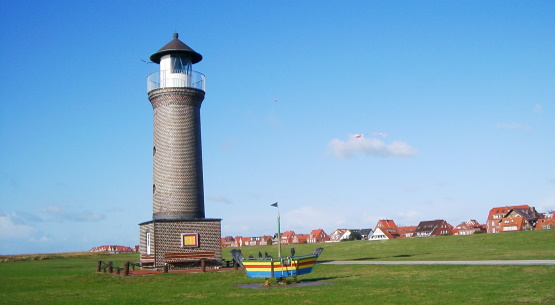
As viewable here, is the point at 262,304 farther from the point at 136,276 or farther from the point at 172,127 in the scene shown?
the point at 172,127

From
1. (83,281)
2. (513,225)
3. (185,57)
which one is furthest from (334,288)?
(513,225)

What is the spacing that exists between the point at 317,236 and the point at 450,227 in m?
51.5

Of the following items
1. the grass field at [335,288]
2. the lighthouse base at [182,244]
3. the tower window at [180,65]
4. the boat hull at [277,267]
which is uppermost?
the tower window at [180,65]

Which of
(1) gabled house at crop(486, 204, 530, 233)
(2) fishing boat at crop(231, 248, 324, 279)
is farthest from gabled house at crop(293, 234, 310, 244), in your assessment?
(2) fishing boat at crop(231, 248, 324, 279)

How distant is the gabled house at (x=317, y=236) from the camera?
625 feet

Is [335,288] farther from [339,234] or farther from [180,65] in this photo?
[339,234]

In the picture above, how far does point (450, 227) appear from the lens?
15188 cm

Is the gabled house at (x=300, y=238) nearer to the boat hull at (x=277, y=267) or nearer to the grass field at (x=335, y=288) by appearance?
the grass field at (x=335, y=288)

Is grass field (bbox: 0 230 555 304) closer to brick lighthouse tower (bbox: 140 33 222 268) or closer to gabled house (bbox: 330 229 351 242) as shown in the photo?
brick lighthouse tower (bbox: 140 33 222 268)

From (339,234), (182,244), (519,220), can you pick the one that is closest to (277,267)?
(182,244)

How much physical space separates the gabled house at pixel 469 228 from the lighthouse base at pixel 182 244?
120021mm

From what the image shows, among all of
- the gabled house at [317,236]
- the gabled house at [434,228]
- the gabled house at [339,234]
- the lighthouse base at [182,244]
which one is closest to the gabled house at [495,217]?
the gabled house at [434,228]

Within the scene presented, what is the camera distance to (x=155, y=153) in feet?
125

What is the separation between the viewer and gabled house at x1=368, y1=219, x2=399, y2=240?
150m
